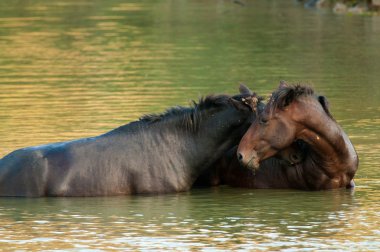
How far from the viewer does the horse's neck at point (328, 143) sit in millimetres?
16172

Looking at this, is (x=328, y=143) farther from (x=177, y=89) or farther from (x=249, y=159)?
(x=177, y=89)

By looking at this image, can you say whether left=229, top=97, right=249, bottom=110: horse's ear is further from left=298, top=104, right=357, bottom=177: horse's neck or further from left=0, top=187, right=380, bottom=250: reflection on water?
left=0, top=187, right=380, bottom=250: reflection on water

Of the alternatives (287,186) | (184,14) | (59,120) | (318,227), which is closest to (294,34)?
(184,14)

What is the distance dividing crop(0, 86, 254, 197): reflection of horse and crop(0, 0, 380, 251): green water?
0.81 ft

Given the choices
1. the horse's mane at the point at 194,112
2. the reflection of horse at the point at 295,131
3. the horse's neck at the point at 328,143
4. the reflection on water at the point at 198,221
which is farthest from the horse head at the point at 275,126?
the horse's mane at the point at 194,112

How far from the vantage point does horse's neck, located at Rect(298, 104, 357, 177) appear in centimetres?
1617

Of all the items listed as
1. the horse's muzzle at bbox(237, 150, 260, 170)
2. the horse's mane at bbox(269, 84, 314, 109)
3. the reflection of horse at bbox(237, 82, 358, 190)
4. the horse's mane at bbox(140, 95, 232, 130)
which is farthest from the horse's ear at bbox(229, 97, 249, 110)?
the horse's muzzle at bbox(237, 150, 260, 170)

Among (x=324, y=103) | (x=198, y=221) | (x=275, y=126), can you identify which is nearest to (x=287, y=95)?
(x=275, y=126)

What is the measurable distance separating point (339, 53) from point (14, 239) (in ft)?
71.7

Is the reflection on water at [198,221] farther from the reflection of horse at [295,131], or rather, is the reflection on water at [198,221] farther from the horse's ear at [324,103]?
the horse's ear at [324,103]

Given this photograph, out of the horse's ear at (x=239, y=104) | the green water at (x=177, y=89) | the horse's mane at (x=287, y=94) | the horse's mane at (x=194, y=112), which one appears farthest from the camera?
the horse's mane at (x=194, y=112)

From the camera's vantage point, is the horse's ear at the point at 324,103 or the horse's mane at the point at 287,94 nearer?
the horse's mane at the point at 287,94

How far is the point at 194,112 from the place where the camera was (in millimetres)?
17125

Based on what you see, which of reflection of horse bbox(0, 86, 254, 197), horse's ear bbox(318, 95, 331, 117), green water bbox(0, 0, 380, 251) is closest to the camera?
green water bbox(0, 0, 380, 251)
